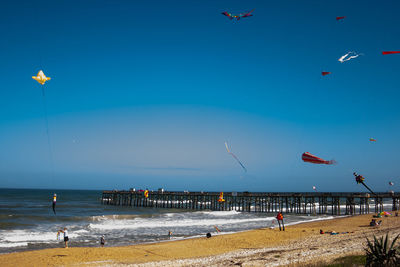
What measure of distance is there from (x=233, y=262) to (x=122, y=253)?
7332 millimetres

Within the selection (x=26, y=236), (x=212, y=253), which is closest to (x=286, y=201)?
(x=212, y=253)

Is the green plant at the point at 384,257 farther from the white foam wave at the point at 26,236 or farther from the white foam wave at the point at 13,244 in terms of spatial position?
the white foam wave at the point at 26,236

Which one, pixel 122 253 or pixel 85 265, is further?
pixel 122 253

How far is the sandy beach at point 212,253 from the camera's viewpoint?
1335 cm

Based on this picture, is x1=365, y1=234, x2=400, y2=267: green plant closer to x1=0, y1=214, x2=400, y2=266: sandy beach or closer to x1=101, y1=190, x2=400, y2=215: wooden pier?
x1=0, y1=214, x2=400, y2=266: sandy beach

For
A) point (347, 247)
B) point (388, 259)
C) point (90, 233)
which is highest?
point (388, 259)

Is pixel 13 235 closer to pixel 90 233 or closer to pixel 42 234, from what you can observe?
pixel 42 234

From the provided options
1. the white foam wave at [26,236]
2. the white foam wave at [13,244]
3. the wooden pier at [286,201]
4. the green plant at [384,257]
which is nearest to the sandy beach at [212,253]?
the white foam wave at [13,244]

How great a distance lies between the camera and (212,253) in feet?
57.0

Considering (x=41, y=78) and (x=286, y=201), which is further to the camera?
(x=286, y=201)

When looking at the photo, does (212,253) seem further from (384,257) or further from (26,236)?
(26,236)

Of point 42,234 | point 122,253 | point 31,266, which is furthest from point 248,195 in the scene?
point 31,266

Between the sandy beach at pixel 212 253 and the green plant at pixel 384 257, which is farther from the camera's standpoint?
the sandy beach at pixel 212 253

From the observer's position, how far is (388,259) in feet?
26.6
